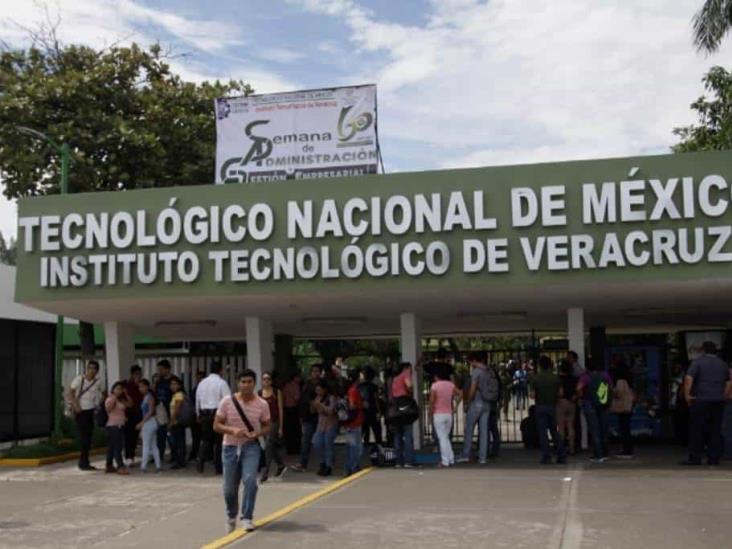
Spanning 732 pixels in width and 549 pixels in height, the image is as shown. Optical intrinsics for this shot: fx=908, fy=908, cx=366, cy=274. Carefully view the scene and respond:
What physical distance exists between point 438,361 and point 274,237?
338cm

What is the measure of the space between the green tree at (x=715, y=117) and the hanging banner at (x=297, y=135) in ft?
37.8

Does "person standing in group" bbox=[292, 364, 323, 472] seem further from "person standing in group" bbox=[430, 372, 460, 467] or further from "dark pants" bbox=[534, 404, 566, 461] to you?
"dark pants" bbox=[534, 404, 566, 461]

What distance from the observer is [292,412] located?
1767cm

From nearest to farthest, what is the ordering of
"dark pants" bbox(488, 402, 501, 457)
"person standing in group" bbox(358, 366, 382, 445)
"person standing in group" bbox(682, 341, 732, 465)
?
"person standing in group" bbox(682, 341, 732, 465) → "person standing in group" bbox(358, 366, 382, 445) → "dark pants" bbox(488, 402, 501, 457)

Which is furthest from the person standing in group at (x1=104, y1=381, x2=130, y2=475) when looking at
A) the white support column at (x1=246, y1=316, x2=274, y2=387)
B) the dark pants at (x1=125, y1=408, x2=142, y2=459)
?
the white support column at (x1=246, y1=316, x2=274, y2=387)

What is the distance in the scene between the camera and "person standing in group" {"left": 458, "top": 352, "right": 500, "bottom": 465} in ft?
48.7

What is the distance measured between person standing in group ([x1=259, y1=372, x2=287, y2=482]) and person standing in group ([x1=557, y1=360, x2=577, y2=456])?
4611mm

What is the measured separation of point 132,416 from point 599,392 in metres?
8.18

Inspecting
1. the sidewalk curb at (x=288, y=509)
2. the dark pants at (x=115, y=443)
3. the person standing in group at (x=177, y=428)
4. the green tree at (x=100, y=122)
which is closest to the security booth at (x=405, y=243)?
the person standing in group at (x=177, y=428)

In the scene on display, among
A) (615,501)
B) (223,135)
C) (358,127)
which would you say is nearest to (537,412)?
(615,501)

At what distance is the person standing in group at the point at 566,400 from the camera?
49.1ft

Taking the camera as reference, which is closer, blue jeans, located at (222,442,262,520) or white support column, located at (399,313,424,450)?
blue jeans, located at (222,442,262,520)

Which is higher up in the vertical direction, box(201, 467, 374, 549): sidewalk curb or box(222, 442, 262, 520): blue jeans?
box(222, 442, 262, 520): blue jeans

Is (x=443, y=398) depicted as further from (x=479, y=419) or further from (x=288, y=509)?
(x=288, y=509)
